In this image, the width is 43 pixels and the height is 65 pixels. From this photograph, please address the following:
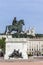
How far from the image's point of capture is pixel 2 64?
35156mm

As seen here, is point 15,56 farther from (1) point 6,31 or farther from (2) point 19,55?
(1) point 6,31

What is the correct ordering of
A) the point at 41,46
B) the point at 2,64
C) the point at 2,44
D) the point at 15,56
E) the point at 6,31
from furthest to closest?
the point at 41,46 < the point at 2,44 < the point at 6,31 < the point at 15,56 < the point at 2,64

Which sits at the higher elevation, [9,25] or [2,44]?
[9,25]

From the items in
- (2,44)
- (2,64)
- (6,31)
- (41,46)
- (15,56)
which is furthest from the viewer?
(41,46)

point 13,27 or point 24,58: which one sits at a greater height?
point 13,27

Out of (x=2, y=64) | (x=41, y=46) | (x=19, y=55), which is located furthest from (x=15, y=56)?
(x=41, y=46)

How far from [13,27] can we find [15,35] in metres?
0.80

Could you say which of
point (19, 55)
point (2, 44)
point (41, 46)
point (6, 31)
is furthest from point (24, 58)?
point (41, 46)

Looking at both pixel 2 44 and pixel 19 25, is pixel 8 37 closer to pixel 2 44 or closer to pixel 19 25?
pixel 19 25

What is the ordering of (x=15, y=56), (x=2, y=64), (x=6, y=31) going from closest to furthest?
(x=2, y=64), (x=15, y=56), (x=6, y=31)

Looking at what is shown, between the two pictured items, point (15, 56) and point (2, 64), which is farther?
point (15, 56)

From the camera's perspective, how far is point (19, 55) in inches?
1693

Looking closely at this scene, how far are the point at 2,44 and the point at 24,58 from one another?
30.0 meters

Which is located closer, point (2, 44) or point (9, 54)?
point (9, 54)
